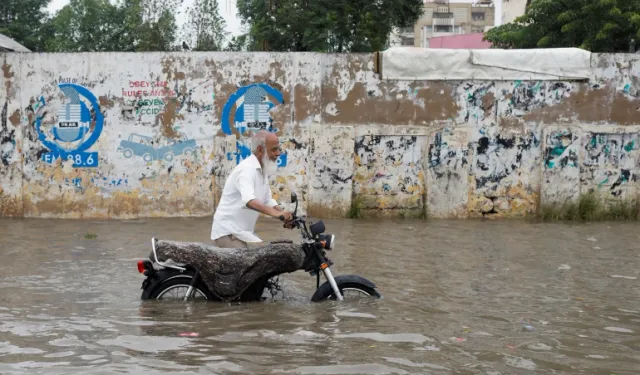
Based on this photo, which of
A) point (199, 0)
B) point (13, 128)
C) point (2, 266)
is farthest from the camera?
point (199, 0)

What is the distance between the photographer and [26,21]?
149 feet

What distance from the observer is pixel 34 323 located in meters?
6.49

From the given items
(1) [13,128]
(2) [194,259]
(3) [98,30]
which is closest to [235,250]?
(2) [194,259]

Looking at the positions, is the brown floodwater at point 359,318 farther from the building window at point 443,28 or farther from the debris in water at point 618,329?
the building window at point 443,28

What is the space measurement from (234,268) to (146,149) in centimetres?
729

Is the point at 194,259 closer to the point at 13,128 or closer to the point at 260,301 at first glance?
the point at 260,301

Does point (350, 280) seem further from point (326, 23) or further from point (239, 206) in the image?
point (326, 23)

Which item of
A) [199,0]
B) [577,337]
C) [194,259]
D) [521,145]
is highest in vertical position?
[199,0]

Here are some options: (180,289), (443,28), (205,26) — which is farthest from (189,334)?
(443,28)

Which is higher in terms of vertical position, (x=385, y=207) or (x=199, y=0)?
(x=199, y=0)

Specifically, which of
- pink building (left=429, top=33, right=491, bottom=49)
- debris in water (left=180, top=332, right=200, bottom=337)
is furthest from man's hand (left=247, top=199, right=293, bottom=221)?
pink building (left=429, top=33, right=491, bottom=49)

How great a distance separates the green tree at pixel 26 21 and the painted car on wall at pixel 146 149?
3094cm

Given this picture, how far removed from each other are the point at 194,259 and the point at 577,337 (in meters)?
3.09

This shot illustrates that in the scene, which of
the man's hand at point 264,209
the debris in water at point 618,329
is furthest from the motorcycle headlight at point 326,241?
the debris in water at point 618,329
